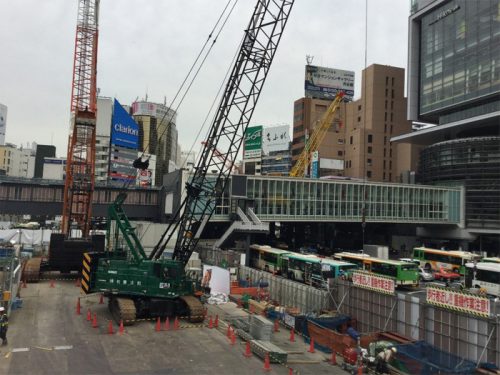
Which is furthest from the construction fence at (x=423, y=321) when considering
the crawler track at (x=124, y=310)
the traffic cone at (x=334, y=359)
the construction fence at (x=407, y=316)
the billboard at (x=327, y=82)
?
the billboard at (x=327, y=82)

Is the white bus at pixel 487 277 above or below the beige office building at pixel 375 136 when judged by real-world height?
below

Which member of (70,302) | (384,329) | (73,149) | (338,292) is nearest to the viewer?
(384,329)

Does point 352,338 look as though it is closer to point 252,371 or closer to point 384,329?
point 384,329

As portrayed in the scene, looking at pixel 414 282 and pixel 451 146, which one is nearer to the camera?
pixel 414 282

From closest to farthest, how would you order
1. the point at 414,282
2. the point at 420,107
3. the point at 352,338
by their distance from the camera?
the point at 352,338 → the point at 414,282 → the point at 420,107

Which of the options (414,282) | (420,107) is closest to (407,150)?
(420,107)

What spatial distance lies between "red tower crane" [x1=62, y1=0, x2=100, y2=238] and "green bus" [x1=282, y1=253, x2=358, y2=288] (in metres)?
22.3

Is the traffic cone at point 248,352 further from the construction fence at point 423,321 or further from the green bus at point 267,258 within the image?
the green bus at point 267,258

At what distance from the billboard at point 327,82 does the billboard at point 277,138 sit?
46.2 feet

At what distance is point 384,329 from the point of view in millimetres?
20703

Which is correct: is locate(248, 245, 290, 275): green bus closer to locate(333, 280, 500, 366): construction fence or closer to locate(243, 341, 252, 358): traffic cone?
locate(333, 280, 500, 366): construction fence

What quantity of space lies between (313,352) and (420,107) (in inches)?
3512

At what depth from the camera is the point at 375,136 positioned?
120125 mm

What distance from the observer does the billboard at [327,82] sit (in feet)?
447
